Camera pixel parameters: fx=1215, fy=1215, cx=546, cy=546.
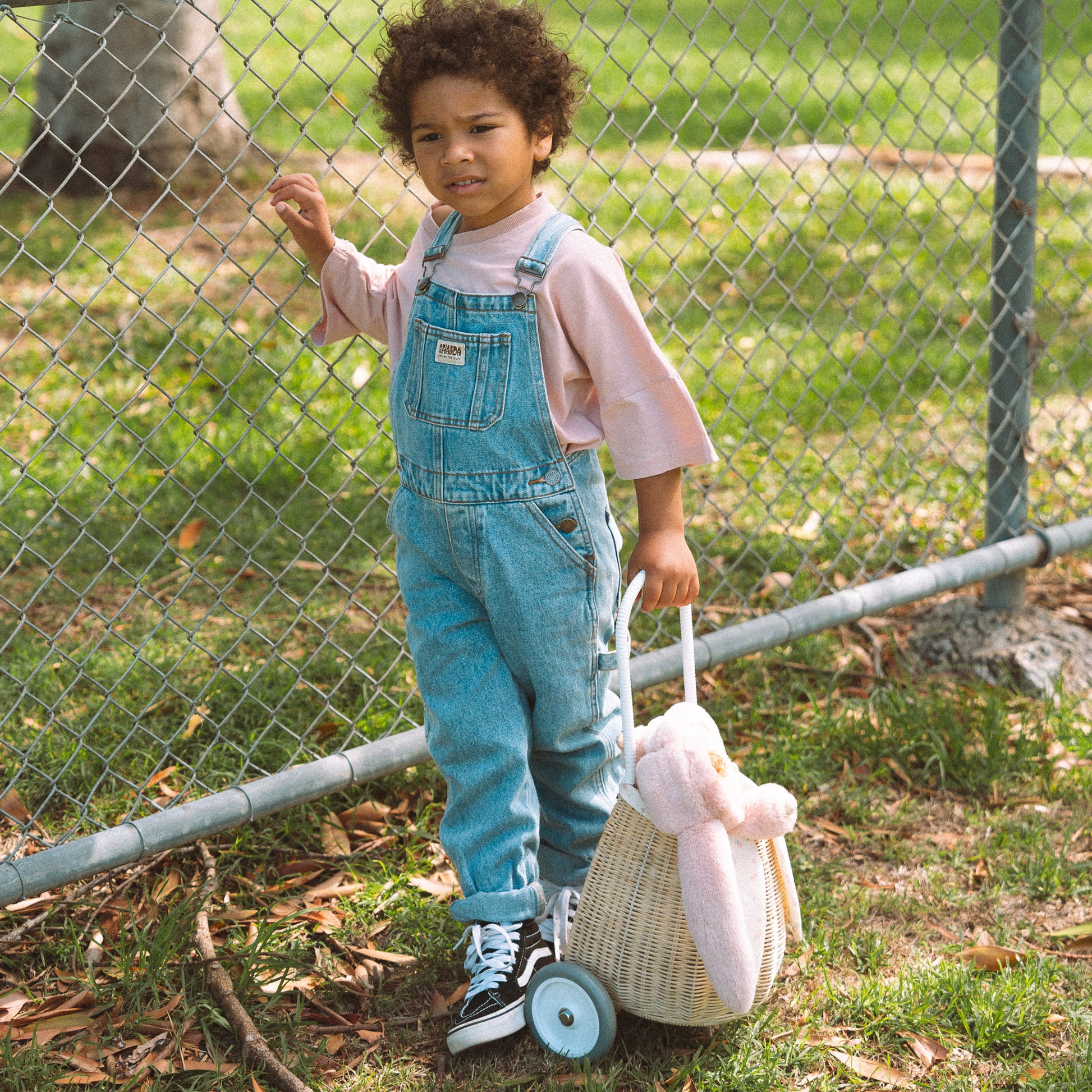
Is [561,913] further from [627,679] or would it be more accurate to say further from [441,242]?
[441,242]

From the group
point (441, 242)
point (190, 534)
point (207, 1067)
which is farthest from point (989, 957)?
point (190, 534)

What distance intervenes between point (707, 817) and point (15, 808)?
1.57 m

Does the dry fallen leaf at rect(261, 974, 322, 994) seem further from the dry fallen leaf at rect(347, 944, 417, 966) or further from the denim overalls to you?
the denim overalls

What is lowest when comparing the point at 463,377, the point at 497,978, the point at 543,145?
the point at 497,978

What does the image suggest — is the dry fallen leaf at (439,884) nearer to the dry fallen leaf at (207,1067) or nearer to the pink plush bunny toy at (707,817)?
the dry fallen leaf at (207,1067)

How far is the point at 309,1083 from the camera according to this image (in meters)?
2.03

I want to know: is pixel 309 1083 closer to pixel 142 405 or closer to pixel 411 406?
pixel 411 406

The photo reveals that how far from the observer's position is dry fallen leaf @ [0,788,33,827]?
259cm

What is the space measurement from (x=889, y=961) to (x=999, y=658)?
1.19m

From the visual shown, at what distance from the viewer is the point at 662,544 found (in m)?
2.07

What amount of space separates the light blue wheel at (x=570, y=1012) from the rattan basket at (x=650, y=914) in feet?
0.10

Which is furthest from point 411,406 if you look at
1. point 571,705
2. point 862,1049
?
point 862,1049

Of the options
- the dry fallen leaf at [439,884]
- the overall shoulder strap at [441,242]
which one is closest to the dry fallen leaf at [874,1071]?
the dry fallen leaf at [439,884]

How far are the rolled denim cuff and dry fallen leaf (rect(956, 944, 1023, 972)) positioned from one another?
0.85 meters
